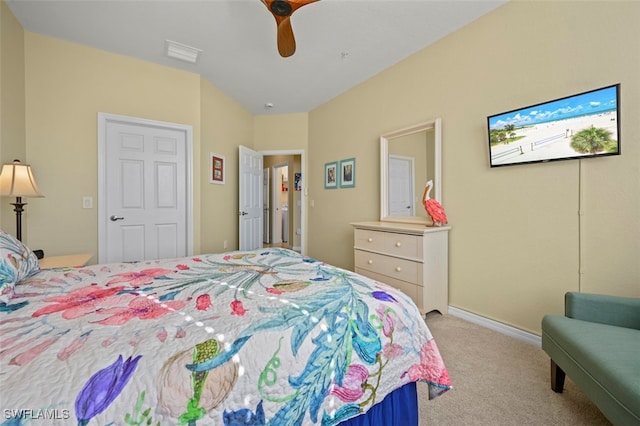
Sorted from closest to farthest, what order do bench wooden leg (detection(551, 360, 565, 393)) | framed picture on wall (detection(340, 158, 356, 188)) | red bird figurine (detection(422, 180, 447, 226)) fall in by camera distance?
bench wooden leg (detection(551, 360, 565, 393)), red bird figurine (detection(422, 180, 447, 226)), framed picture on wall (detection(340, 158, 356, 188))

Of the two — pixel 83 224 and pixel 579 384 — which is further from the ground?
pixel 83 224

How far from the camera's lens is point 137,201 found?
308cm

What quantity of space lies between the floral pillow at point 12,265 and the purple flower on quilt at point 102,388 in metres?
0.71

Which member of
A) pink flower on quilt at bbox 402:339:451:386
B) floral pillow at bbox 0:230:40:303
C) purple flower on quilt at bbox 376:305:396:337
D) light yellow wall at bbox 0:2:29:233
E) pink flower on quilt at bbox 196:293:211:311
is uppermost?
light yellow wall at bbox 0:2:29:233

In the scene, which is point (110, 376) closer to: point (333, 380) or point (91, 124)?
point (333, 380)

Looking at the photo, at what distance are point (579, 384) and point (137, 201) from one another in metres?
3.89

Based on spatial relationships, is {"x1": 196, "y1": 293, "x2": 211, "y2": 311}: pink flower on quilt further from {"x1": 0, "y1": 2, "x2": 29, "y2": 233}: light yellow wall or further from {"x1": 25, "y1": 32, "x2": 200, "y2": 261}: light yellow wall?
{"x1": 25, "y1": 32, "x2": 200, "y2": 261}: light yellow wall

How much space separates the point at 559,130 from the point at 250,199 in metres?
3.85

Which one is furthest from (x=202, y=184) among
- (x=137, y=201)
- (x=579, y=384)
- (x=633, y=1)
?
(x=633, y=1)

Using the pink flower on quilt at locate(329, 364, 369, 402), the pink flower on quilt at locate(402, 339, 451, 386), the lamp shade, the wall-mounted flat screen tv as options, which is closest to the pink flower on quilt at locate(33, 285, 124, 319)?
the pink flower on quilt at locate(329, 364, 369, 402)

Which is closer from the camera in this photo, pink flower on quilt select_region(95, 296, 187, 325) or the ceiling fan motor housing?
pink flower on quilt select_region(95, 296, 187, 325)

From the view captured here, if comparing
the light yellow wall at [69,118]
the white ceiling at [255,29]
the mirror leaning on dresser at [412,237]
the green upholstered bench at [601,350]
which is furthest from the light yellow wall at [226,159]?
the green upholstered bench at [601,350]

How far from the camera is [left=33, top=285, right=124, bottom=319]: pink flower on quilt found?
0.93 meters

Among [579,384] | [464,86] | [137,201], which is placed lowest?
[579,384]
